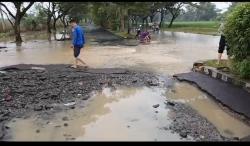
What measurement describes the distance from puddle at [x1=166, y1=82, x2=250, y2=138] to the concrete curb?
36.8 inches

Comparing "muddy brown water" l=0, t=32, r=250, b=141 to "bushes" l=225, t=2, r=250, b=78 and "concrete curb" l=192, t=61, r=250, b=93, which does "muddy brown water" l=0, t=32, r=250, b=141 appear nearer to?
"concrete curb" l=192, t=61, r=250, b=93

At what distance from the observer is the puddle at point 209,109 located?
6254 millimetres

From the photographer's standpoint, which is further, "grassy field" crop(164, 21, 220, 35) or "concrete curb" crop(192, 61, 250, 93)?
"grassy field" crop(164, 21, 220, 35)

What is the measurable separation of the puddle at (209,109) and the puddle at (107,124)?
747mm

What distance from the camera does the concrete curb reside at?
28.7 feet

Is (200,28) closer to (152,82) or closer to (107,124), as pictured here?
(152,82)

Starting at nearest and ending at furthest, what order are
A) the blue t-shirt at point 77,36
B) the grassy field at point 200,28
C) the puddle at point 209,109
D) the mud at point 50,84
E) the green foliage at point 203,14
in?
the puddle at point 209,109, the mud at point 50,84, the blue t-shirt at point 77,36, the grassy field at point 200,28, the green foliage at point 203,14

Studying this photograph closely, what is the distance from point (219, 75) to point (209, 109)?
2738 millimetres

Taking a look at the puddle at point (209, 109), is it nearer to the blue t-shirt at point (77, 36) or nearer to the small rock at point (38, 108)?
the small rock at point (38, 108)

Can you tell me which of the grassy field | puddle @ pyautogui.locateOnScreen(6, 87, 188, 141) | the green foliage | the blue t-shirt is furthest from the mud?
Answer: the green foliage

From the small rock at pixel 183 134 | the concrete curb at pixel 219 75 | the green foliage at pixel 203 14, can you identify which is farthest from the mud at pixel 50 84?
the green foliage at pixel 203 14

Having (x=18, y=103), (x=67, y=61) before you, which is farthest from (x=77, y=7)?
(x=18, y=103)

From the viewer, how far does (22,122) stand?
246 inches

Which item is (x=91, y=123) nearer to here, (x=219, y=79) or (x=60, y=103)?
(x=60, y=103)
